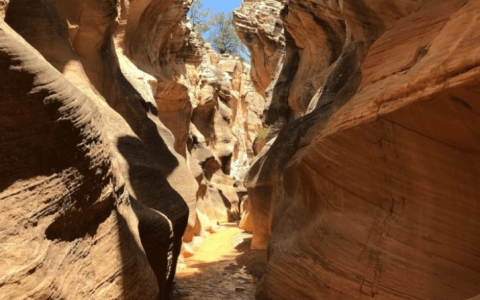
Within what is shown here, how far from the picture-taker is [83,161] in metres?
4.86

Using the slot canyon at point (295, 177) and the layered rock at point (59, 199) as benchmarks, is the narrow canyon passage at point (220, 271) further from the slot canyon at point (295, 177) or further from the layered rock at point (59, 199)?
the layered rock at point (59, 199)

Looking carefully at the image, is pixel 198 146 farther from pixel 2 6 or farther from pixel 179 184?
pixel 2 6

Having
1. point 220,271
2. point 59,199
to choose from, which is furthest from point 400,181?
point 220,271

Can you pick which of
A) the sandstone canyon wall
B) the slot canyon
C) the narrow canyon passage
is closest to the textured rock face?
the slot canyon

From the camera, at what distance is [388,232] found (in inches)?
216

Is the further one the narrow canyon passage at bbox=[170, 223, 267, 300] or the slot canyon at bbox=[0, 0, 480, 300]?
the narrow canyon passage at bbox=[170, 223, 267, 300]

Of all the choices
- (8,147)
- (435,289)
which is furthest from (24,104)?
(435,289)

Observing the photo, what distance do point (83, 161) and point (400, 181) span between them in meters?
3.29

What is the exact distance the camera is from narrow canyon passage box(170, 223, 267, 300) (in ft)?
31.3

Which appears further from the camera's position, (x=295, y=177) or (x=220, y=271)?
(x=220, y=271)

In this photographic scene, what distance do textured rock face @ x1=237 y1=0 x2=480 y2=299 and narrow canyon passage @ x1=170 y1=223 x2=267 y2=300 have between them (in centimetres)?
251

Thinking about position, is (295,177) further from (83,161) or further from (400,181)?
(83,161)

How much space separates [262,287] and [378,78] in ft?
11.1

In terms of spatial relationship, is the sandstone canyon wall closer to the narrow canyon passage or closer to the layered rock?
the layered rock
